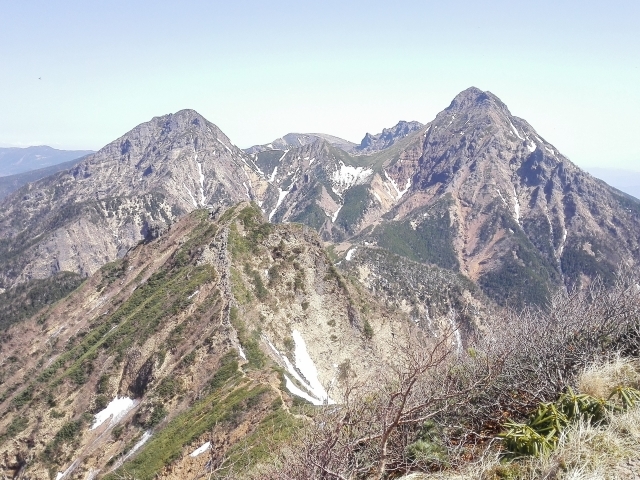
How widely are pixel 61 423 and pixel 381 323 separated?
45204 millimetres

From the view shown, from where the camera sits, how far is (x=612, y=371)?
→ 31.2ft

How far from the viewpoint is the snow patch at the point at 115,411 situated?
53.9 meters

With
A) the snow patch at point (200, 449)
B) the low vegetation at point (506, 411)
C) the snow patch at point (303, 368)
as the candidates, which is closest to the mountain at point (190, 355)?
the snow patch at point (200, 449)

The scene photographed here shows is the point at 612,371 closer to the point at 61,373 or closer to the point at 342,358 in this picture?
the point at 342,358

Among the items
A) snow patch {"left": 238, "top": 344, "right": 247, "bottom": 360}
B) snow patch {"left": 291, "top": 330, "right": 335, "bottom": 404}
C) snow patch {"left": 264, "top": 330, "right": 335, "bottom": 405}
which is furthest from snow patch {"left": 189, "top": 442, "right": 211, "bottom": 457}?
snow patch {"left": 291, "top": 330, "right": 335, "bottom": 404}

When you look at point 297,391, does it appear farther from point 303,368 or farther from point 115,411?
point 115,411

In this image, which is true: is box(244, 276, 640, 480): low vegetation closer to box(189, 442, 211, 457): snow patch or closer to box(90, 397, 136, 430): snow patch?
box(189, 442, 211, 457): snow patch

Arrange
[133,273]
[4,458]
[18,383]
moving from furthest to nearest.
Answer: [133,273] < [18,383] < [4,458]

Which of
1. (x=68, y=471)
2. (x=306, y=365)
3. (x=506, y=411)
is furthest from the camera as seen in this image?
(x=306, y=365)

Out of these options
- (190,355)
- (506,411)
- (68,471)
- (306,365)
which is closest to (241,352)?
(190,355)

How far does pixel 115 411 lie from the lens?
55.0 metres

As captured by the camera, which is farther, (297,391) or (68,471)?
(68,471)

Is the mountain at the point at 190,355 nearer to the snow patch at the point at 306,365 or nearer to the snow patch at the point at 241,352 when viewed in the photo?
the snow patch at the point at 306,365

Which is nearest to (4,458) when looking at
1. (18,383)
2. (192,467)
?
(18,383)
